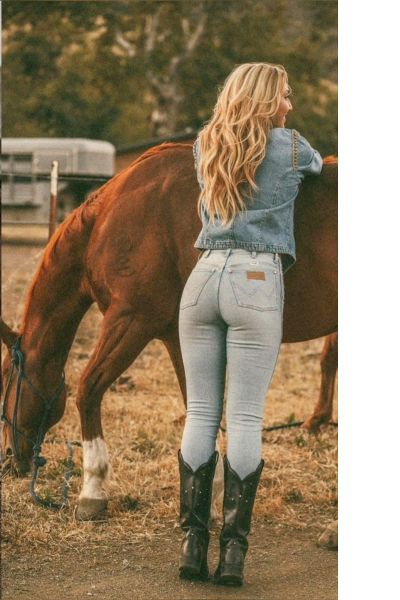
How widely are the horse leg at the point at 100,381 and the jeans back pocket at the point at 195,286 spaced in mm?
721

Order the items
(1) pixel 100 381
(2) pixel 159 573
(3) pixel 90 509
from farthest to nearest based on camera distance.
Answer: (3) pixel 90 509 < (1) pixel 100 381 < (2) pixel 159 573

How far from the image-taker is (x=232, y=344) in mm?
2934

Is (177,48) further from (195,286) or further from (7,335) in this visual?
(195,286)

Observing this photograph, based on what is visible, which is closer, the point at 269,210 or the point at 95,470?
the point at 269,210

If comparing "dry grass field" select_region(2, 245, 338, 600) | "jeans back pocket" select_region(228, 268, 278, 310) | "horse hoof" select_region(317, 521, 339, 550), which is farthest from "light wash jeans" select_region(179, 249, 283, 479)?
"horse hoof" select_region(317, 521, 339, 550)

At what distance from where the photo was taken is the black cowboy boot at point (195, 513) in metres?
3.00

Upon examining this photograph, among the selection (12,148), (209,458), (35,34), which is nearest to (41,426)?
(209,458)

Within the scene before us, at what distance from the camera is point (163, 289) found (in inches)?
145

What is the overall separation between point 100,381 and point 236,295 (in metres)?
1.16

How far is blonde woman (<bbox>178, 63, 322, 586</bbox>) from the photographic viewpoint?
9.50ft

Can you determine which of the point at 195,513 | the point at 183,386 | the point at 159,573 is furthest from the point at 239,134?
the point at 159,573

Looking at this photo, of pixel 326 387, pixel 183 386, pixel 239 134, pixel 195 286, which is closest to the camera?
pixel 239 134
